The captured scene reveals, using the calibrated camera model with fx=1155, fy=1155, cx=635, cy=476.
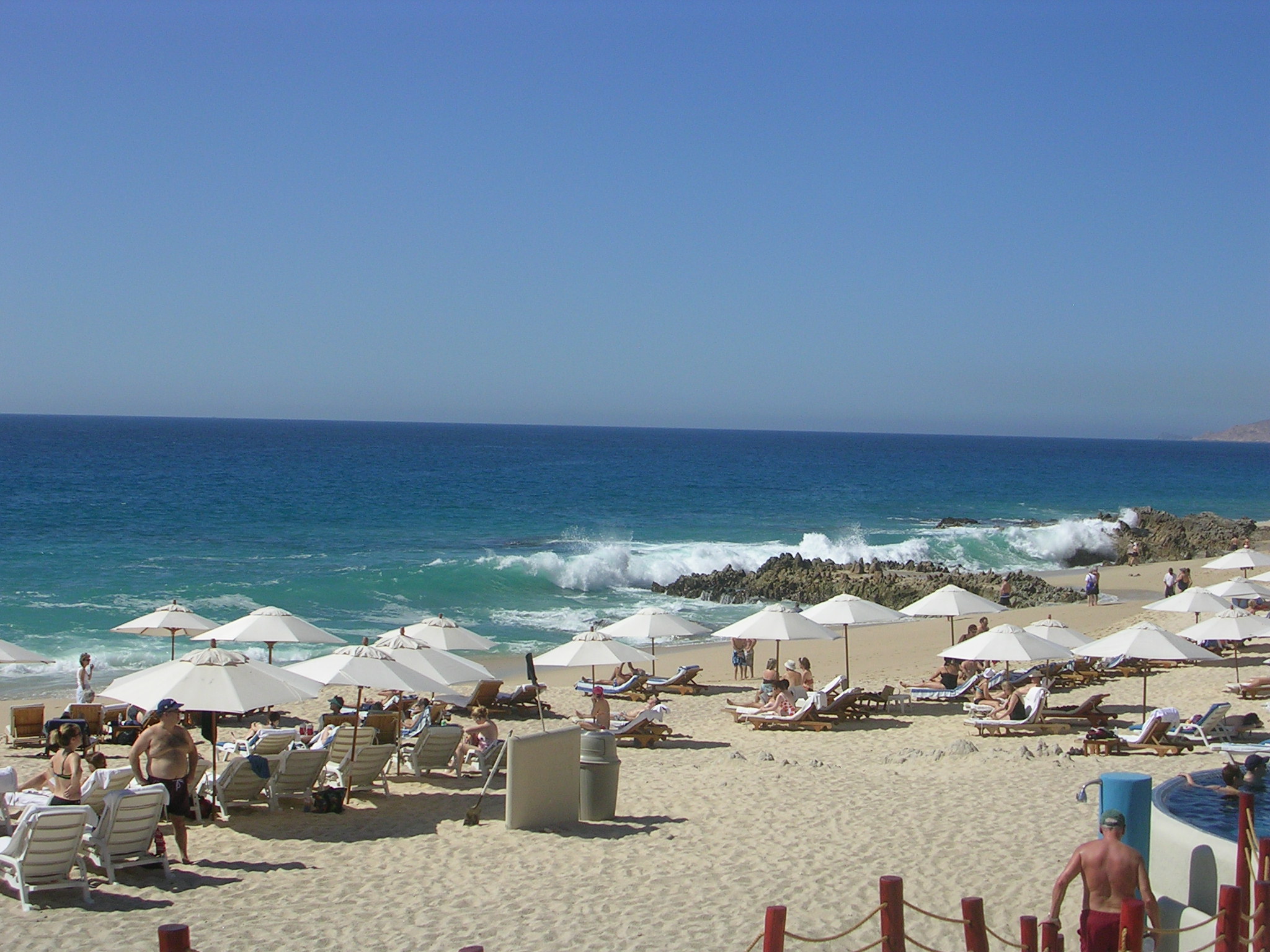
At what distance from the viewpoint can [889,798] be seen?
10812 millimetres

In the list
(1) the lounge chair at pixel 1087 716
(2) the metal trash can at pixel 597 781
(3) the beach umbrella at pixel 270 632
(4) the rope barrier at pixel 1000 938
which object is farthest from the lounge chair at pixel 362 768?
(1) the lounge chair at pixel 1087 716

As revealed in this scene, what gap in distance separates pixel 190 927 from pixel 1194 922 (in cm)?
609

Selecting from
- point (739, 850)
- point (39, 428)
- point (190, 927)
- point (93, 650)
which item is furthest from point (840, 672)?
point (39, 428)

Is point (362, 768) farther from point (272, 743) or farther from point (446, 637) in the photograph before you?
Answer: point (446, 637)

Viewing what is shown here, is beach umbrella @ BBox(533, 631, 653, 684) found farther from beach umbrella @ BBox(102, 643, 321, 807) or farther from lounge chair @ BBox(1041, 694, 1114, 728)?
beach umbrella @ BBox(102, 643, 321, 807)

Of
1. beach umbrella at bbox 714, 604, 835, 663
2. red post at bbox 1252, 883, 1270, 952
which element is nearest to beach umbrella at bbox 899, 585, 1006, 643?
beach umbrella at bbox 714, 604, 835, 663

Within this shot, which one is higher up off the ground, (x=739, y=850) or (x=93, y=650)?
(x=739, y=850)

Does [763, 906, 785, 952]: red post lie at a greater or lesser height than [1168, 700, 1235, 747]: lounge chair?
greater

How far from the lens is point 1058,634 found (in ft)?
53.9

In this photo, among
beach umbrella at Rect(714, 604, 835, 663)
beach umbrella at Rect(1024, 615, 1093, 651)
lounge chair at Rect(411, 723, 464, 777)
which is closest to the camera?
lounge chair at Rect(411, 723, 464, 777)

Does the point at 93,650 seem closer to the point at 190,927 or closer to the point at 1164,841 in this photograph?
the point at 190,927

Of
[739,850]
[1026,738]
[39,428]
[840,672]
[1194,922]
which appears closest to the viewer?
[1194,922]

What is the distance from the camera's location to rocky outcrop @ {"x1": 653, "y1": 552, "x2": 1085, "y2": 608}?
3127cm

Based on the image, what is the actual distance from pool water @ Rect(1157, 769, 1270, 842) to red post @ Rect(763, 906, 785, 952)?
456 centimetres
